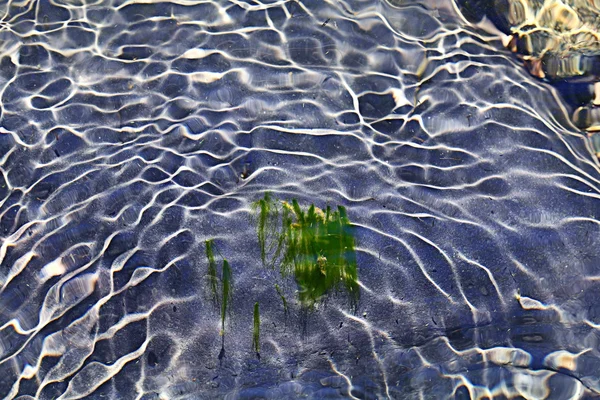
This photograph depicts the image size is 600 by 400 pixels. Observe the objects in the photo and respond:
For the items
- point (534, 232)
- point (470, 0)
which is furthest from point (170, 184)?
point (470, 0)

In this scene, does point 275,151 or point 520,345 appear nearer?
point 520,345

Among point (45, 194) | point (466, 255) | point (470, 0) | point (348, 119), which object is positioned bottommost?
point (466, 255)

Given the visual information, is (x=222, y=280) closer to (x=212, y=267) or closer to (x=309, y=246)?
(x=212, y=267)

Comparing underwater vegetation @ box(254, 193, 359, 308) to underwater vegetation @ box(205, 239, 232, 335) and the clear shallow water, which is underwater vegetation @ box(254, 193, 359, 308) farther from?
underwater vegetation @ box(205, 239, 232, 335)

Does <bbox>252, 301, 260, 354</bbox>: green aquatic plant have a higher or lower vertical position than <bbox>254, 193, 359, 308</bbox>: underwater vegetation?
lower

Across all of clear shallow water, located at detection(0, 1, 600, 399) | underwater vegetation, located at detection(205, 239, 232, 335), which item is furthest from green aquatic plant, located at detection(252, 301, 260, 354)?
underwater vegetation, located at detection(205, 239, 232, 335)

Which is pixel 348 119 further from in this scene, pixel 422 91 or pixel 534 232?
pixel 534 232

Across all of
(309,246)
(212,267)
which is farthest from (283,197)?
(212,267)
